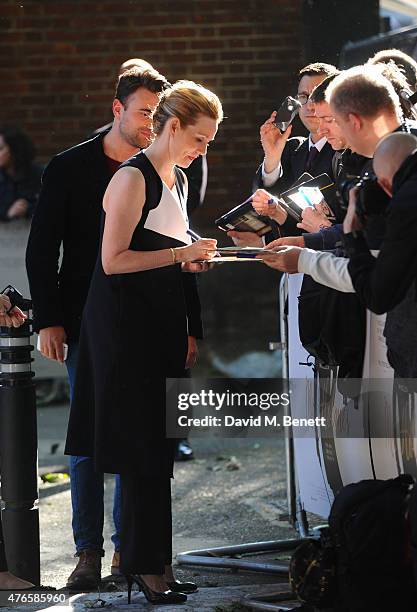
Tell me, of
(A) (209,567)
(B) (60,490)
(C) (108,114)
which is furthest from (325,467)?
(C) (108,114)

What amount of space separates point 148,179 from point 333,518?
54.4 inches

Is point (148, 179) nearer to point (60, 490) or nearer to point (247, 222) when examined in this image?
point (247, 222)

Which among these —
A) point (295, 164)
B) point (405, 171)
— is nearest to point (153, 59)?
point (295, 164)

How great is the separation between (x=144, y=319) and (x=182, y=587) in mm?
1115

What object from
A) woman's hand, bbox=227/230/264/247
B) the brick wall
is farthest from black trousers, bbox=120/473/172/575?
the brick wall

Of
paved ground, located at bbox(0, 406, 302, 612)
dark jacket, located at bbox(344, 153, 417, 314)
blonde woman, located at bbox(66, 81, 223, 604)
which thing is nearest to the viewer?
dark jacket, located at bbox(344, 153, 417, 314)

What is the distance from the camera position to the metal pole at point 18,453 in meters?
5.15

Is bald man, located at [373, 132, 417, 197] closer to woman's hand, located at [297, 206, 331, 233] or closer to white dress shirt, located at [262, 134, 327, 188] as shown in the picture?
woman's hand, located at [297, 206, 331, 233]

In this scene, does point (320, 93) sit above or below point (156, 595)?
above

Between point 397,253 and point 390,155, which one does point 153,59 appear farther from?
point 397,253

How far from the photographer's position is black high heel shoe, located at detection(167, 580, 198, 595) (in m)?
5.10

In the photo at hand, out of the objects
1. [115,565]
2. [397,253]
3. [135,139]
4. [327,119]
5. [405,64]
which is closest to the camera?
[397,253]

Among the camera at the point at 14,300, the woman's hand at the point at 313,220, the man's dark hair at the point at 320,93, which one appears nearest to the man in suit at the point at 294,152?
the man's dark hair at the point at 320,93

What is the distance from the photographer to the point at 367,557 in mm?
4102
